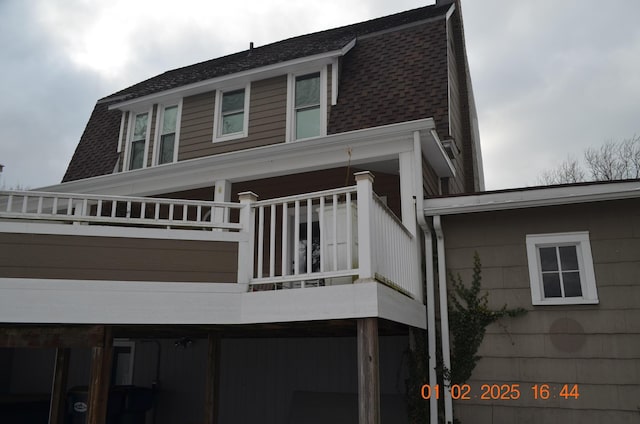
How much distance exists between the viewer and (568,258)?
5906 millimetres

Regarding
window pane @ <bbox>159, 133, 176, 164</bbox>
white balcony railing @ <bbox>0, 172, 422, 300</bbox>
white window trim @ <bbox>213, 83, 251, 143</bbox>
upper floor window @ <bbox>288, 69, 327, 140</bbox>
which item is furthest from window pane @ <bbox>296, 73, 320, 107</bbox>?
white balcony railing @ <bbox>0, 172, 422, 300</bbox>

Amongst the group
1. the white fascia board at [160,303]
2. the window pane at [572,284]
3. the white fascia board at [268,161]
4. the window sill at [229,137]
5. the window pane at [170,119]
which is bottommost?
the white fascia board at [160,303]

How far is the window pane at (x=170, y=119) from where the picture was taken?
9875 mm

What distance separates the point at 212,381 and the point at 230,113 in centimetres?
491

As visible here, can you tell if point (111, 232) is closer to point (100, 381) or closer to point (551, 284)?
point (100, 381)

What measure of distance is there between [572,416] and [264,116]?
6479 millimetres

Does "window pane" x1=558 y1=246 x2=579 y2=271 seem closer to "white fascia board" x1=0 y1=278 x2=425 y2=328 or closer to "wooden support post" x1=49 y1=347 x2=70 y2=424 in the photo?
"white fascia board" x1=0 y1=278 x2=425 y2=328

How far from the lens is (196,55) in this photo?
43.3 m

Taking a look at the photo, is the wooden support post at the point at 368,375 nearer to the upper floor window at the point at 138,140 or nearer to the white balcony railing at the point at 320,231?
the white balcony railing at the point at 320,231

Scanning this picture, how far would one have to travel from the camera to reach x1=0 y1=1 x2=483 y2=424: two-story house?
475 centimetres

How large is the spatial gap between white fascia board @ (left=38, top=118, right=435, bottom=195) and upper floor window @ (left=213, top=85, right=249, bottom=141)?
1.84 metres

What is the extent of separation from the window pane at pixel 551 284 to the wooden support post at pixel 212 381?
14.1ft

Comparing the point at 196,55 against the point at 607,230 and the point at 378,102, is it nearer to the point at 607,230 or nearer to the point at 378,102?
the point at 378,102

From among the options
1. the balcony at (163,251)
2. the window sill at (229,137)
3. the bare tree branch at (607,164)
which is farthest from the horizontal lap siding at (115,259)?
the bare tree branch at (607,164)
